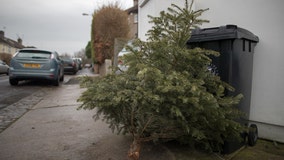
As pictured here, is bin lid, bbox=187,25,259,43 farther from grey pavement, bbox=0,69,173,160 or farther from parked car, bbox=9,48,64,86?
parked car, bbox=9,48,64,86

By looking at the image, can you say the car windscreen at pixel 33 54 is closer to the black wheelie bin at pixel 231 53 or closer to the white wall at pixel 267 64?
the black wheelie bin at pixel 231 53

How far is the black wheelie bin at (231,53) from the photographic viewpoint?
9.45 ft

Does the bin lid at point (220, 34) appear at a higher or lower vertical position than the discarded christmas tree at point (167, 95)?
higher

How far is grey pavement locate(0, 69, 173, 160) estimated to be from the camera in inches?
111

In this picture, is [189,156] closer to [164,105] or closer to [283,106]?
[164,105]

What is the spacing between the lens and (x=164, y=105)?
7.09 ft

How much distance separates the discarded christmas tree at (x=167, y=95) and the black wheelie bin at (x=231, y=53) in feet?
0.93

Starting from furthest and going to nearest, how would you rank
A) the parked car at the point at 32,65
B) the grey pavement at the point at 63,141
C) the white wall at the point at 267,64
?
1. the parked car at the point at 32,65
2. the white wall at the point at 267,64
3. the grey pavement at the point at 63,141

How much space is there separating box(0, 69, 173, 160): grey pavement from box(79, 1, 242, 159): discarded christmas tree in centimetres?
49

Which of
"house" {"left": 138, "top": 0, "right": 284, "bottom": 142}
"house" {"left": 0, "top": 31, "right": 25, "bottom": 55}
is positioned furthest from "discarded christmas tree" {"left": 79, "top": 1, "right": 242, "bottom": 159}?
"house" {"left": 0, "top": 31, "right": 25, "bottom": 55}

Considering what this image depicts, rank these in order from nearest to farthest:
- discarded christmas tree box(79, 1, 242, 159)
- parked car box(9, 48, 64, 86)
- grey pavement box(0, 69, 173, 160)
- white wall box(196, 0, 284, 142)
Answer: discarded christmas tree box(79, 1, 242, 159)
grey pavement box(0, 69, 173, 160)
white wall box(196, 0, 284, 142)
parked car box(9, 48, 64, 86)

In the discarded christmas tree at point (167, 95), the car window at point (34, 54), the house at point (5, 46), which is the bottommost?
the discarded christmas tree at point (167, 95)

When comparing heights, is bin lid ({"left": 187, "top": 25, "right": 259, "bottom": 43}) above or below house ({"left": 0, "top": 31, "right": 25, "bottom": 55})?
below

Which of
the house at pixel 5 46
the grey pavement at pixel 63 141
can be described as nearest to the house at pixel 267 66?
the grey pavement at pixel 63 141
